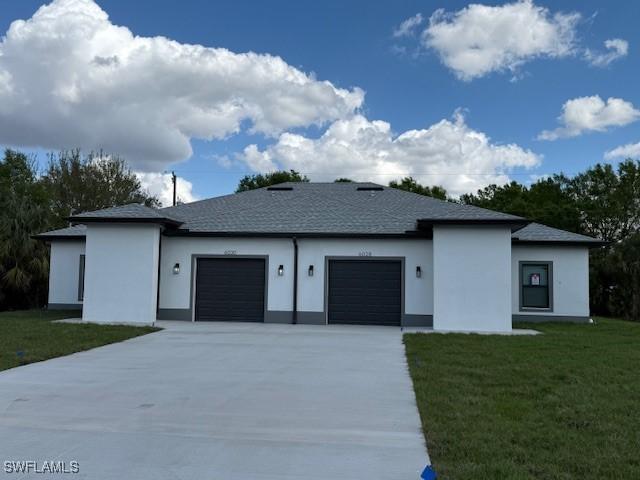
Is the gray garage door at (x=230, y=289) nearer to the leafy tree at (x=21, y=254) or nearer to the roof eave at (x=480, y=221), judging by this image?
the roof eave at (x=480, y=221)

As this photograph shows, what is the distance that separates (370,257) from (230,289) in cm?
441

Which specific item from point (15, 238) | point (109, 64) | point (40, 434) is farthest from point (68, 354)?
point (15, 238)

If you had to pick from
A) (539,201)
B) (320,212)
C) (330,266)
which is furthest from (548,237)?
(539,201)

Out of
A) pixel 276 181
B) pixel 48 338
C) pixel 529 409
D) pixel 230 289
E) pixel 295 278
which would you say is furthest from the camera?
pixel 276 181

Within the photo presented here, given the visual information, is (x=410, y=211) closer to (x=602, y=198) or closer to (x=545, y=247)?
(x=545, y=247)

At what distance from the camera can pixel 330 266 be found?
1545 centimetres

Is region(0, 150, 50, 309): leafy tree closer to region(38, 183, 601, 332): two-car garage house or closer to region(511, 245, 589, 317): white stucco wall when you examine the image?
region(38, 183, 601, 332): two-car garage house

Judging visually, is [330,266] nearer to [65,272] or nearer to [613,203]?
[65,272]

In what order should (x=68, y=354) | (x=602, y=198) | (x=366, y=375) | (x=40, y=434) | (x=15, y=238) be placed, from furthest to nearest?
(x=602, y=198), (x=15, y=238), (x=68, y=354), (x=366, y=375), (x=40, y=434)

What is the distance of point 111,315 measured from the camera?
14297 mm

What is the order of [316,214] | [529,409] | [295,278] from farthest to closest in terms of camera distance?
[316,214]
[295,278]
[529,409]

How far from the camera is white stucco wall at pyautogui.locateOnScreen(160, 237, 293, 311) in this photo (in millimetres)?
15461

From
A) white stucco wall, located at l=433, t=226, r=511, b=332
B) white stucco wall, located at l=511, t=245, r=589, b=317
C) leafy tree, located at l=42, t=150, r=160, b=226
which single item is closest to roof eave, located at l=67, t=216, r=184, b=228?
white stucco wall, located at l=433, t=226, r=511, b=332

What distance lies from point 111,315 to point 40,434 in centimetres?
1019
